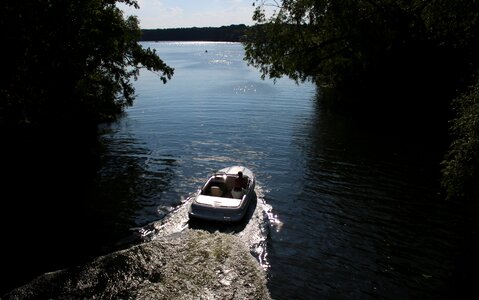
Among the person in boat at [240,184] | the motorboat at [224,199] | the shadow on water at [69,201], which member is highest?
the person in boat at [240,184]

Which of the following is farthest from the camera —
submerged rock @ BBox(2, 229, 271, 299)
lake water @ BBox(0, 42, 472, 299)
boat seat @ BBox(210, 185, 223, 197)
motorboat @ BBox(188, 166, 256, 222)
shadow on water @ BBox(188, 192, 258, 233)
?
boat seat @ BBox(210, 185, 223, 197)

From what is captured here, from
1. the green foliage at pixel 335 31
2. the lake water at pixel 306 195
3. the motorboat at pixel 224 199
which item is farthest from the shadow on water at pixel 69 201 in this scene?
the green foliage at pixel 335 31

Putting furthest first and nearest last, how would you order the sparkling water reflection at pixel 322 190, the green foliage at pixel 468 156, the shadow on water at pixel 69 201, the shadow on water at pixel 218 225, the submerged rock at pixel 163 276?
the shadow on water at pixel 218 225
the shadow on water at pixel 69 201
the sparkling water reflection at pixel 322 190
the green foliage at pixel 468 156
the submerged rock at pixel 163 276

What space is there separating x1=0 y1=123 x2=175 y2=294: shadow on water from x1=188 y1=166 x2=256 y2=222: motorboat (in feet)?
9.72

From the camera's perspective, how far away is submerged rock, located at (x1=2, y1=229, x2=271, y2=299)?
13.0 metres

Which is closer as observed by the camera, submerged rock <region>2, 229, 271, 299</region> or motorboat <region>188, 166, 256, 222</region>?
submerged rock <region>2, 229, 271, 299</region>

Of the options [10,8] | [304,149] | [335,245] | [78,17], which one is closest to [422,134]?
[304,149]

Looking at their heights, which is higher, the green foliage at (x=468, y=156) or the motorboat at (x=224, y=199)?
the green foliage at (x=468, y=156)

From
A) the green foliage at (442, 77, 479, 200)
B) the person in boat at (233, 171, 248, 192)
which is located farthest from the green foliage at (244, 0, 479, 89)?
the person in boat at (233, 171, 248, 192)

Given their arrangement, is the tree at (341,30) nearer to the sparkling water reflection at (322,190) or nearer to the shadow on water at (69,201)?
the sparkling water reflection at (322,190)

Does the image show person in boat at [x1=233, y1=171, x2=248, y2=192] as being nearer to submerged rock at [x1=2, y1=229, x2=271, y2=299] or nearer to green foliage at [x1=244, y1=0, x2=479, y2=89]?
submerged rock at [x1=2, y1=229, x2=271, y2=299]

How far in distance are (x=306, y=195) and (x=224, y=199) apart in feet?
19.6

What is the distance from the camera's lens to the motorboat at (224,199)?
1802 centimetres

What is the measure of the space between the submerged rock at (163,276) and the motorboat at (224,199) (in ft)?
5.96
